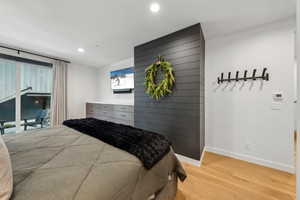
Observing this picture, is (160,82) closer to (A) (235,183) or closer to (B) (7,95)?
(A) (235,183)

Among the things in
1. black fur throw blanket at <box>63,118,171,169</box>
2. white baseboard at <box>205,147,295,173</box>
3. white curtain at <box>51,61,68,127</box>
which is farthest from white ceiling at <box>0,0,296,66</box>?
white baseboard at <box>205,147,295,173</box>

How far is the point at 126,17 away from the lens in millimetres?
2086

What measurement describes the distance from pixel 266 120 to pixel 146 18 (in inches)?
106

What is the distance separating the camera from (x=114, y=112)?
387cm

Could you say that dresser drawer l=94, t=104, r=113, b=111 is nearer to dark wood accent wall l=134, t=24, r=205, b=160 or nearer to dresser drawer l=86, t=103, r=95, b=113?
dresser drawer l=86, t=103, r=95, b=113

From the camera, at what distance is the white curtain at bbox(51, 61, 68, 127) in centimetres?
400

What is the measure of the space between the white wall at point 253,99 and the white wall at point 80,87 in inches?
174

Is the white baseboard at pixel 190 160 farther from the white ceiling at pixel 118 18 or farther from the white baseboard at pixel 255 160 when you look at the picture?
the white ceiling at pixel 118 18

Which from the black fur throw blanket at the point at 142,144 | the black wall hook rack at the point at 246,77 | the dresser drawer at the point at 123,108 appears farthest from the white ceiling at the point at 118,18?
the black fur throw blanket at the point at 142,144

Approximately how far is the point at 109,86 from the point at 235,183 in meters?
4.56

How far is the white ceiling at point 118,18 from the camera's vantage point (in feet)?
5.90

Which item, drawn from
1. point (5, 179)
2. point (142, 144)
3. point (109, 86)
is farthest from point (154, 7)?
point (109, 86)

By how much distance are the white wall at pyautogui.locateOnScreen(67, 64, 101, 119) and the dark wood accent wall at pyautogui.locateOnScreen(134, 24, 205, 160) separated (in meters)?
3.24

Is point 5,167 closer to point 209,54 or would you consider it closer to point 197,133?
point 197,133
